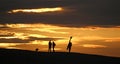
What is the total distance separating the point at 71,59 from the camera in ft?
120

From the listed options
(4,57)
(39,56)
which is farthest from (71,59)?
(4,57)

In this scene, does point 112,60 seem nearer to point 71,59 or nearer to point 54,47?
point 71,59

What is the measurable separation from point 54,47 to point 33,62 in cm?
1045

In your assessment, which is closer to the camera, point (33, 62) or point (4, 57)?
point (33, 62)

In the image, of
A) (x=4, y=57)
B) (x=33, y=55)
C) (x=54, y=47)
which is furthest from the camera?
(x=54, y=47)

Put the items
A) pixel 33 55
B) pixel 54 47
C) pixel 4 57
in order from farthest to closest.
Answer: pixel 54 47
pixel 33 55
pixel 4 57

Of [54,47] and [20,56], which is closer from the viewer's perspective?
[20,56]

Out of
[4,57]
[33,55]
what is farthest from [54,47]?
[4,57]

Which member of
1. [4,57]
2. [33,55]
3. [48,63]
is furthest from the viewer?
[33,55]

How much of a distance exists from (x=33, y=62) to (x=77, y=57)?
6.36m

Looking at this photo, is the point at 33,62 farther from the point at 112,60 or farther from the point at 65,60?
the point at 112,60

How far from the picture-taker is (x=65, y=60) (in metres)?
35.7

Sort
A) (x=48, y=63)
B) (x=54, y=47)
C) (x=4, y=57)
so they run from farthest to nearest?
(x=54, y=47) < (x=4, y=57) < (x=48, y=63)

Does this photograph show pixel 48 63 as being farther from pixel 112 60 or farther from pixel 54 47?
pixel 54 47
